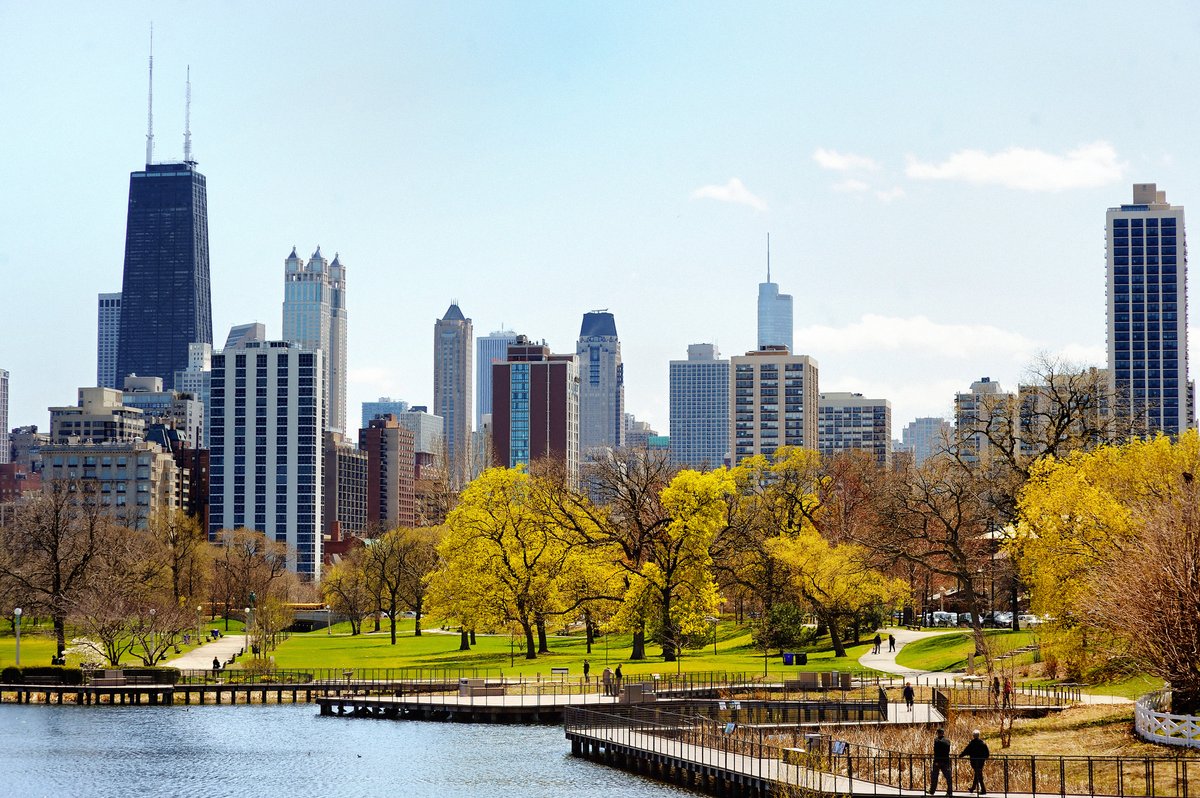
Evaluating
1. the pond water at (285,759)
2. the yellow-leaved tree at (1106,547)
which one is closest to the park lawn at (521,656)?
the pond water at (285,759)

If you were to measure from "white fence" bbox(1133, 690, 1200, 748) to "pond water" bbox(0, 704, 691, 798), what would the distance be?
606 inches

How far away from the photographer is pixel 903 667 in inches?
3332

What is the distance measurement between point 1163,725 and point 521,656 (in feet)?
191

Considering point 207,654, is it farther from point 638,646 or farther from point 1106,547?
point 1106,547

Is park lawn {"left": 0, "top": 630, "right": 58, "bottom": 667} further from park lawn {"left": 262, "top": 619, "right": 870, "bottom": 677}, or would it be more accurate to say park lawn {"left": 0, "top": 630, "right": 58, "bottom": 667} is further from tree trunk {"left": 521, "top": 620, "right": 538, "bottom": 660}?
tree trunk {"left": 521, "top": 620, "right": 538, "bottom": 660}

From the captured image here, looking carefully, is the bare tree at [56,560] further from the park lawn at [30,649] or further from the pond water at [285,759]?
the pond water at [285,759]

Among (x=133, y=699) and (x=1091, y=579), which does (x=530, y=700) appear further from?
(x=1091, y=579)

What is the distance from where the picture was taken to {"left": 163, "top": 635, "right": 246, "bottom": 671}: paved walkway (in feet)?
334

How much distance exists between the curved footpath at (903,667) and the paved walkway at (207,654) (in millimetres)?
39905

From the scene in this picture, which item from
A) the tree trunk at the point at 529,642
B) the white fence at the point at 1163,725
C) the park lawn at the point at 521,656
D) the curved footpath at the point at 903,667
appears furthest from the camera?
the tree trunk at the point at 529,642

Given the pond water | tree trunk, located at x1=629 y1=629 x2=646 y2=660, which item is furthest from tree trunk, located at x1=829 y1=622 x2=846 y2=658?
the pond water

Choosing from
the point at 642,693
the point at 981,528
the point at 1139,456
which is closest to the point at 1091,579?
the point at 1139,456

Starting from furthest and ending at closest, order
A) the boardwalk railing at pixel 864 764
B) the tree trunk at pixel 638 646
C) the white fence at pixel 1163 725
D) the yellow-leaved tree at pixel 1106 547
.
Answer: the tree trunk at pixel 638 646, the yellow-leaved tree at pixel 1106 547, the white fence at pixel 1163 725, the boardwalk railing at pixel 864 764

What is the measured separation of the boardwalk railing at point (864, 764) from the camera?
42.7 meters
